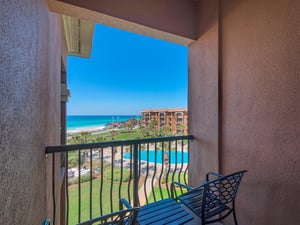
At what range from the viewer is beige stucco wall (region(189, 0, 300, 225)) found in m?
1.40

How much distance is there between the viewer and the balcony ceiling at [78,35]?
3.20 m

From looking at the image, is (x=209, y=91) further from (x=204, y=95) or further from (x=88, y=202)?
(x=88, y=202)

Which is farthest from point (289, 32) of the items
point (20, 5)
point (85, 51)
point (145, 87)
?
point (145, 87)

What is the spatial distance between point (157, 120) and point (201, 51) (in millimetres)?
2826

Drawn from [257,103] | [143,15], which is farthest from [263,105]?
[143,15]

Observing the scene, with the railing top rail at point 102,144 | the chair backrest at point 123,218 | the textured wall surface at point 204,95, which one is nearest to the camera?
the chair backrest at point 123,218

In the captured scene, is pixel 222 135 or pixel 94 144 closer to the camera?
pixel 94 144

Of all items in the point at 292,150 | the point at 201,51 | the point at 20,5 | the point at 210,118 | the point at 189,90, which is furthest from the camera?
the point at 189,90

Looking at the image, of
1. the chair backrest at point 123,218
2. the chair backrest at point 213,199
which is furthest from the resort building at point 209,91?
the chair backrest at point 123,218

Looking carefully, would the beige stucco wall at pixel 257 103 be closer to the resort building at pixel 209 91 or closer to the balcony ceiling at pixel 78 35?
the resort building at pixel 209 91

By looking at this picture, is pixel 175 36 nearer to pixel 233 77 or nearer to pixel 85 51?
pixel 233 77

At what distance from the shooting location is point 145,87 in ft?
60.8

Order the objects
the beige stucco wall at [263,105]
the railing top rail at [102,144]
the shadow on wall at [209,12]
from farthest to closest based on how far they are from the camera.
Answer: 1. the shadow on wall at [209,12]
2. the railing top rail at [102,144]
3. the beige stucco wall at [263,105]

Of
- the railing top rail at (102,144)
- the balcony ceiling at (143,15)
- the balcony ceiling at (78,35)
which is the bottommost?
the railing top rail at (102,144)
